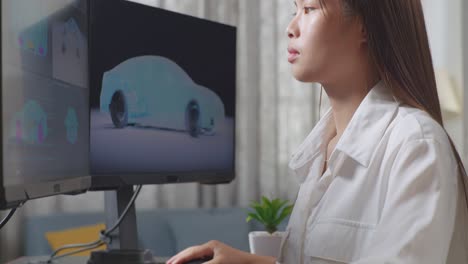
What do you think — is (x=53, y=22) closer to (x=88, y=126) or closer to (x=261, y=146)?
(x=88, y=126)

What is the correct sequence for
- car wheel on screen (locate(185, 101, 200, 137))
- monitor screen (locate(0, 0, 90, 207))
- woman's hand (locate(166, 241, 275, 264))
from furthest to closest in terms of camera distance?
car wheel on screen (locate(185, 101, 200, 137)) → woman's hand (locate(166, 241, 275, 264)) → monitor screen (locate(0, 0, 90, 207))

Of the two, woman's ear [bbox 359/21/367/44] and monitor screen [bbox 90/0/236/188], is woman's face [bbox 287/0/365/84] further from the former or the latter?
monitor screen [bbox 90/0/236/188]

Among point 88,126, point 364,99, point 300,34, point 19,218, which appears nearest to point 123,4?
point 88,126

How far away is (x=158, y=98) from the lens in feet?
4.83

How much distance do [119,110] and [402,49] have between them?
0.58 metres

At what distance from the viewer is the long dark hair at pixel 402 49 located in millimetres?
1172

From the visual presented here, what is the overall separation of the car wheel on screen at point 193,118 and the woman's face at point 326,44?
14.8 inches

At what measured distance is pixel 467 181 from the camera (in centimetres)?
108

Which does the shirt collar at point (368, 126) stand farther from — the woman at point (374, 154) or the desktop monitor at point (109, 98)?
the desktop monitor at point (109, 98)

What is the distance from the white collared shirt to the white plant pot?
0.08 m

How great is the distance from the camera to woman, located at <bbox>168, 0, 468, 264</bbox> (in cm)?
97

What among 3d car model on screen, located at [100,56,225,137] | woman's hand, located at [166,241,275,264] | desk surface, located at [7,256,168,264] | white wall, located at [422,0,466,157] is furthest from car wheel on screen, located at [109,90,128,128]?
white wall, located at [422,0,466,157]

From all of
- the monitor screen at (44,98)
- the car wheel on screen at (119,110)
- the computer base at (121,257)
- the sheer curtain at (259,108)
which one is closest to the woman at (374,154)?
the computer base at (121,257)

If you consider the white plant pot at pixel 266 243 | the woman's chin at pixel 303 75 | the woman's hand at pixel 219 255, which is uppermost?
the woman's chin at pixel 303 75
